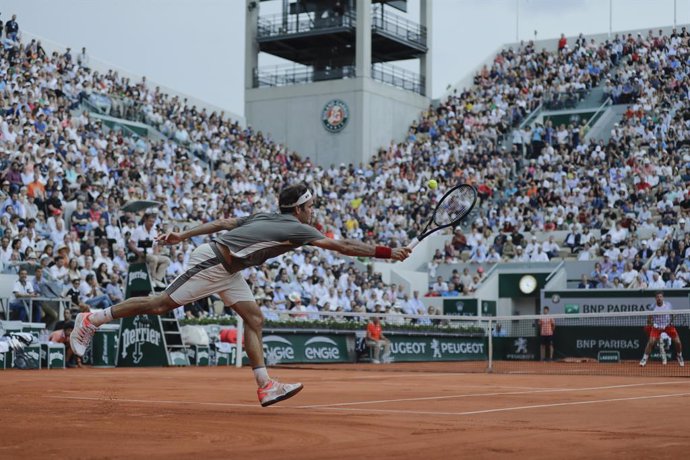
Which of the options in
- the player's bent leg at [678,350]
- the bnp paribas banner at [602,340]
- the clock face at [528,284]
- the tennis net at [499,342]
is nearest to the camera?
the player's bent leg at [678,350]

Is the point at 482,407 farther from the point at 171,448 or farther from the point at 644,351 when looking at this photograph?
the point at 644,351

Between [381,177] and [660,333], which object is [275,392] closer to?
[660,333]

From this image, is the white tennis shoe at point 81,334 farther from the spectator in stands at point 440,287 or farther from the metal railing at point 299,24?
the metal railing at point 299,24

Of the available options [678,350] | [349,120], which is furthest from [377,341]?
[349,120]

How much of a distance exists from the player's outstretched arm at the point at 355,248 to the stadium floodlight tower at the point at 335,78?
115 ft

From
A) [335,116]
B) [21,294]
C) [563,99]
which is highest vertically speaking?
[563,99]

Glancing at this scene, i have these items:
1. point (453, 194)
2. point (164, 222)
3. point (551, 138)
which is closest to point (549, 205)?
point (551, 138)

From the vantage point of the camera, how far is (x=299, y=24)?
151 feet

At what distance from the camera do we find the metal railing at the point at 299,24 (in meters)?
45.2

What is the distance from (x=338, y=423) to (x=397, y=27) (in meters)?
40.5

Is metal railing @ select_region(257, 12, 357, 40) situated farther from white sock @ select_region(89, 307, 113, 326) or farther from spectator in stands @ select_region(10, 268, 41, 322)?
white sock @ select_region(89, 307, 113, 326)

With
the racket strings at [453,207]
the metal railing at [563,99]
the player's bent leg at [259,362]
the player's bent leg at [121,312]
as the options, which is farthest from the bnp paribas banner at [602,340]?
the player's bent leg at [121,312]

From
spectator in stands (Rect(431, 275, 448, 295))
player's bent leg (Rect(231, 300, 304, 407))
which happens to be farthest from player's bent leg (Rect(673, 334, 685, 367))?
player's bent leg (Rect(231, 300, 304, 407))

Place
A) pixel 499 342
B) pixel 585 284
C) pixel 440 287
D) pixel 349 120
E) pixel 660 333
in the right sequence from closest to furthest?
pixel 660 333
pixel 499 342
pixel 585 284
pixel 440 287
pixel 349 120
